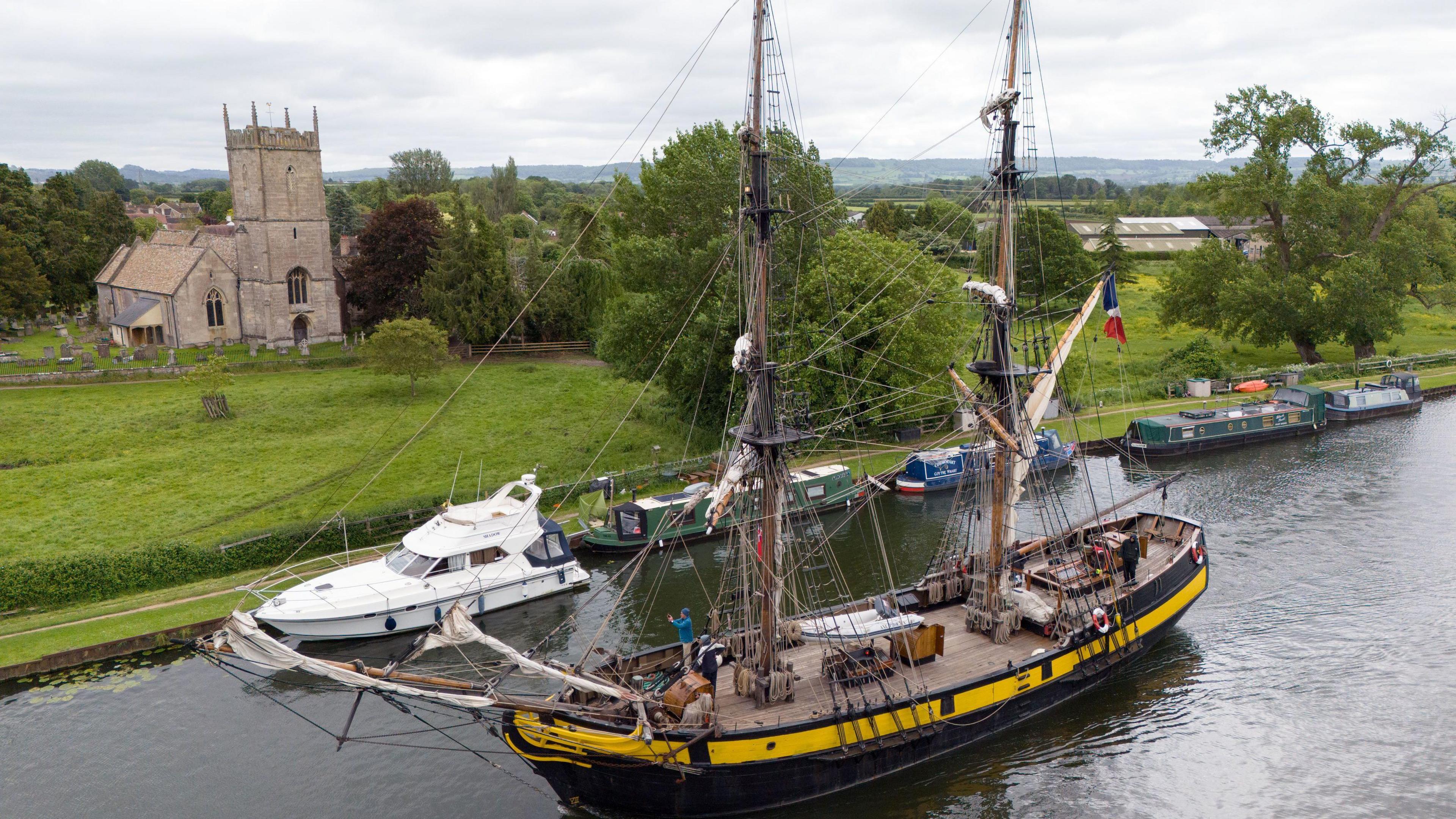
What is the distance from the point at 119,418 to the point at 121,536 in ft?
58.8

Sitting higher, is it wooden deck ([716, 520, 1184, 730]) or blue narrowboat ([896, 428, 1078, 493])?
blue narrowboat ([896, 428, 1078, 493])

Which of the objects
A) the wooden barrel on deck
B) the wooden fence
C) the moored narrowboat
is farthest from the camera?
the wooden fence

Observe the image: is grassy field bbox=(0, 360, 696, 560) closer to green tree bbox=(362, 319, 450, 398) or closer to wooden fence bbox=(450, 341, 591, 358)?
green tree bbox=(362, 319, 450, 398)

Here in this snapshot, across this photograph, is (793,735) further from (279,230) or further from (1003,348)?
(279,230)

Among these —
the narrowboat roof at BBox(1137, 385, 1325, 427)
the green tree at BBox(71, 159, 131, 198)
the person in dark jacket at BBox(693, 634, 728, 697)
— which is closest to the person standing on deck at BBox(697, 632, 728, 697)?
the person in dark jacket at BBox(693, 634, 728, 697)

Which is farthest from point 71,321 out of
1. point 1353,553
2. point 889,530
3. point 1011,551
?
point 1353,553

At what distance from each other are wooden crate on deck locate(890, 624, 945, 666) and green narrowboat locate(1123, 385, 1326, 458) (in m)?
24.2

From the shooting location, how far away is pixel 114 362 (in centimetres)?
5762

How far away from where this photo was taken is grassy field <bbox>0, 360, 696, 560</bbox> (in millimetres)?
34000

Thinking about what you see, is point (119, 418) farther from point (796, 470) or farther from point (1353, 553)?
point (1353, 553)

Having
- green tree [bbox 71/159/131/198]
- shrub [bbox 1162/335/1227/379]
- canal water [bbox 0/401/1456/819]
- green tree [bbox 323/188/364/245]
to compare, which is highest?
green tree [bbox 71/159/131/198]

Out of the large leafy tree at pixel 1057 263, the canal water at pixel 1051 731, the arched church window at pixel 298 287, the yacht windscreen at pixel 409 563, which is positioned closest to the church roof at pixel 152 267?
the arched church window at pixel 298 287

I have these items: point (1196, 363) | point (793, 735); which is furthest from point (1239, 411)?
point (793, 735)

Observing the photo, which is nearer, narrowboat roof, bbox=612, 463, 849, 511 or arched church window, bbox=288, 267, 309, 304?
narrowboat roof, bbox=612, 463, 849, 511
